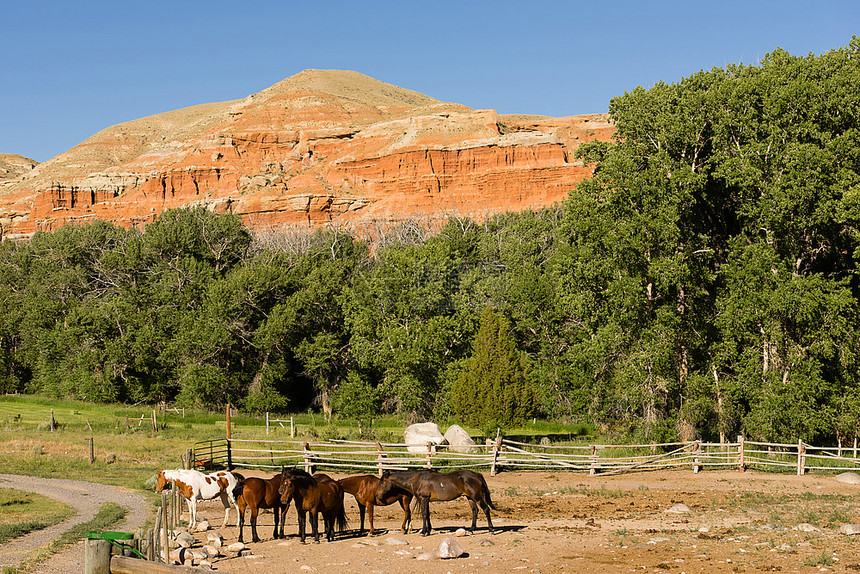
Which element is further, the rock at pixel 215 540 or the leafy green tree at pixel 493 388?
the leafy green tree at pixel 493 388

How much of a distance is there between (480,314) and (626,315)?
14829 millimetres

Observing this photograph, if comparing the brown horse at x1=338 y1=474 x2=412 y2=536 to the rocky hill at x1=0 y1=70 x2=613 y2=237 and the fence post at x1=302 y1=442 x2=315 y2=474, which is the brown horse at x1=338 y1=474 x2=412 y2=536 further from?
the rocky hill at x1=0 y1=70 x2=613 y2=237

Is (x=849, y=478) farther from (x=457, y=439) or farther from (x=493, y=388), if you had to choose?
(x=457, y=439)

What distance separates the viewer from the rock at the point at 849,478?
24.0 meters

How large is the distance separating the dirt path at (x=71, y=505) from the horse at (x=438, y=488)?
6.10 meters

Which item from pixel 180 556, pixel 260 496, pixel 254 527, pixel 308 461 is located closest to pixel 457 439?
pixel 308 461

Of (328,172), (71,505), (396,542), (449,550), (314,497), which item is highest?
(328,172)

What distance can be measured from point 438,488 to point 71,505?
1121cm

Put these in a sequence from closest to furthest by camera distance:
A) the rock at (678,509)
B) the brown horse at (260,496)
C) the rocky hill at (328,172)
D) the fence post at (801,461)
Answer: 1. the brown horse at (260,496)
2. the rock at (678,509)
3. the fence post at (801,461)
4. the rocky hill at (328,172)

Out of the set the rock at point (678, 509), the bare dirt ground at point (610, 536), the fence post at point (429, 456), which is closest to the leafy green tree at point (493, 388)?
the fence post at point (429, 456)

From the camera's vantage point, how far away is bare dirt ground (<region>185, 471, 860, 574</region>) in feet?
43.7

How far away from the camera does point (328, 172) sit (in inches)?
6009

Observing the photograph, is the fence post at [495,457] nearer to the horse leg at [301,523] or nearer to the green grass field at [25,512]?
the horse leg at [301,523]

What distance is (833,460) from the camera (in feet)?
92.2
